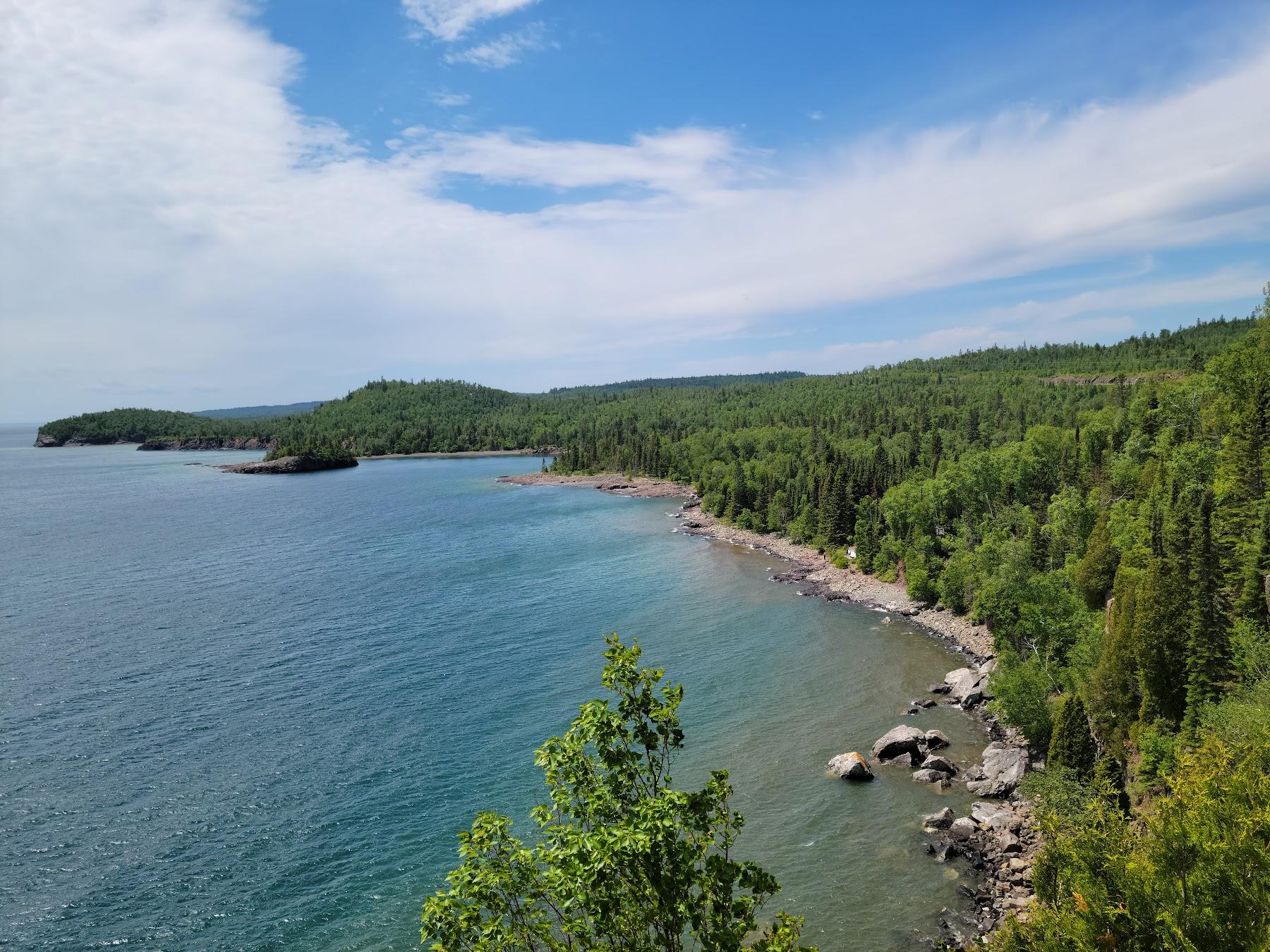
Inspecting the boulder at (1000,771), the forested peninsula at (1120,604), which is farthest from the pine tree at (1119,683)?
the boulder at (1000,771)

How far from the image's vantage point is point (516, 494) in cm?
18162

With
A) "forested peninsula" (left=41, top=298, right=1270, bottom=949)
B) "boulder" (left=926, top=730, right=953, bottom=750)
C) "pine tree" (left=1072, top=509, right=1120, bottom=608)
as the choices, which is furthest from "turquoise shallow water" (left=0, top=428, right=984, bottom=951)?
"pine tree" (left=1072, top=509, right=1120, bottom=608)

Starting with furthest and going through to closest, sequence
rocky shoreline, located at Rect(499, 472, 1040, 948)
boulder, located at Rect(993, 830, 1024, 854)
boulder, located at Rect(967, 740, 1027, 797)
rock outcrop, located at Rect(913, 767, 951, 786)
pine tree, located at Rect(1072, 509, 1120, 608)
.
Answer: pine tree, located at Rect(1072, 509, 1120, 608), rock outcrop, located at Rect(913, 767, 951, 786), boulder, located at Rect(967, 740, 1027, 797), boulder, located at Rect(993, 830, 1024, 854), rocky shoreline, located at Rect(499, 472, 1040, 948)

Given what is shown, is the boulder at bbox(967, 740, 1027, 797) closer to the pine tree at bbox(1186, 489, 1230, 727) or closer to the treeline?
the treeline

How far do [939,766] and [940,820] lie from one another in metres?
5.91

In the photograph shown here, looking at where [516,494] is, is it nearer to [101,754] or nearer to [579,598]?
[579,598]

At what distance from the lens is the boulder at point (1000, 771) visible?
143 feet

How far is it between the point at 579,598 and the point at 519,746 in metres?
36.9

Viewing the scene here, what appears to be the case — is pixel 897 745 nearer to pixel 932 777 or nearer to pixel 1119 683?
pixel 932 777

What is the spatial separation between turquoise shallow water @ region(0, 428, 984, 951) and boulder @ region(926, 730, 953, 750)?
120cm

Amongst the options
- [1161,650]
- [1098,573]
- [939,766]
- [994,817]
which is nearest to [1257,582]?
[1161,650]

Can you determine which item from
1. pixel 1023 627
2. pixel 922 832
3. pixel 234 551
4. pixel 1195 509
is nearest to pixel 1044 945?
pixel 922 832

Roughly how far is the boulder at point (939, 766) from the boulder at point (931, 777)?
0.85 ft

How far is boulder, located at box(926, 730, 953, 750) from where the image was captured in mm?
49219
